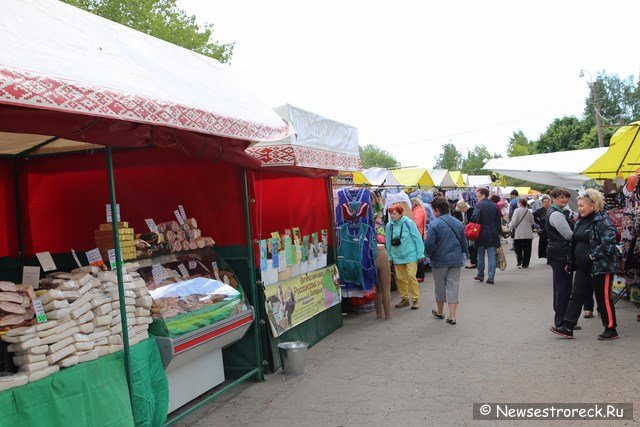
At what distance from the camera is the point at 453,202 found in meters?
19.5

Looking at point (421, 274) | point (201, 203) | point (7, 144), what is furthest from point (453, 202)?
point (7, 144)

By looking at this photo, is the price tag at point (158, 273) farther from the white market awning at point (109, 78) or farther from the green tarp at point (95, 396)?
the white market awning at point (109, 78)

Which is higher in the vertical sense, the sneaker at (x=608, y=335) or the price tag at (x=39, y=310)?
the price tag at (x=39, y=310)

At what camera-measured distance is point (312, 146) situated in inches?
271

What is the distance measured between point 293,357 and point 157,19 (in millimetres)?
20358

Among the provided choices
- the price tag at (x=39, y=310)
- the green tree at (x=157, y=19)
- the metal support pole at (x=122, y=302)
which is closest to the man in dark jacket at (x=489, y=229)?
the metal support pole at (x=122, y=302)

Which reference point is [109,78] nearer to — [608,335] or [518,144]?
[608,335]

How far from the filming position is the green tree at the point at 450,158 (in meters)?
82.9

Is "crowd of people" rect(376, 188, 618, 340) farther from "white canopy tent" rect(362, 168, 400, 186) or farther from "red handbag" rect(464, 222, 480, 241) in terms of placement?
"white canopy tent" rect(362, 168, 400, 186)

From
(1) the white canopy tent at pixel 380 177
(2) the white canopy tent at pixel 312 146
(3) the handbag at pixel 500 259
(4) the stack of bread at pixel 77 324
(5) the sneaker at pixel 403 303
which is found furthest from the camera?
(1) the white canopy tent at pixel 380 177

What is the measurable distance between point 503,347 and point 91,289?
16.2 feet

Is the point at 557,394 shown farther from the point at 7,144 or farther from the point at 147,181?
the point at 7,144

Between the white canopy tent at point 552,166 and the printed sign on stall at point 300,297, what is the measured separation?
7189 mm

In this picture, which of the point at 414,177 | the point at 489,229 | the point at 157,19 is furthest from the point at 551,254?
the point at 157,19
